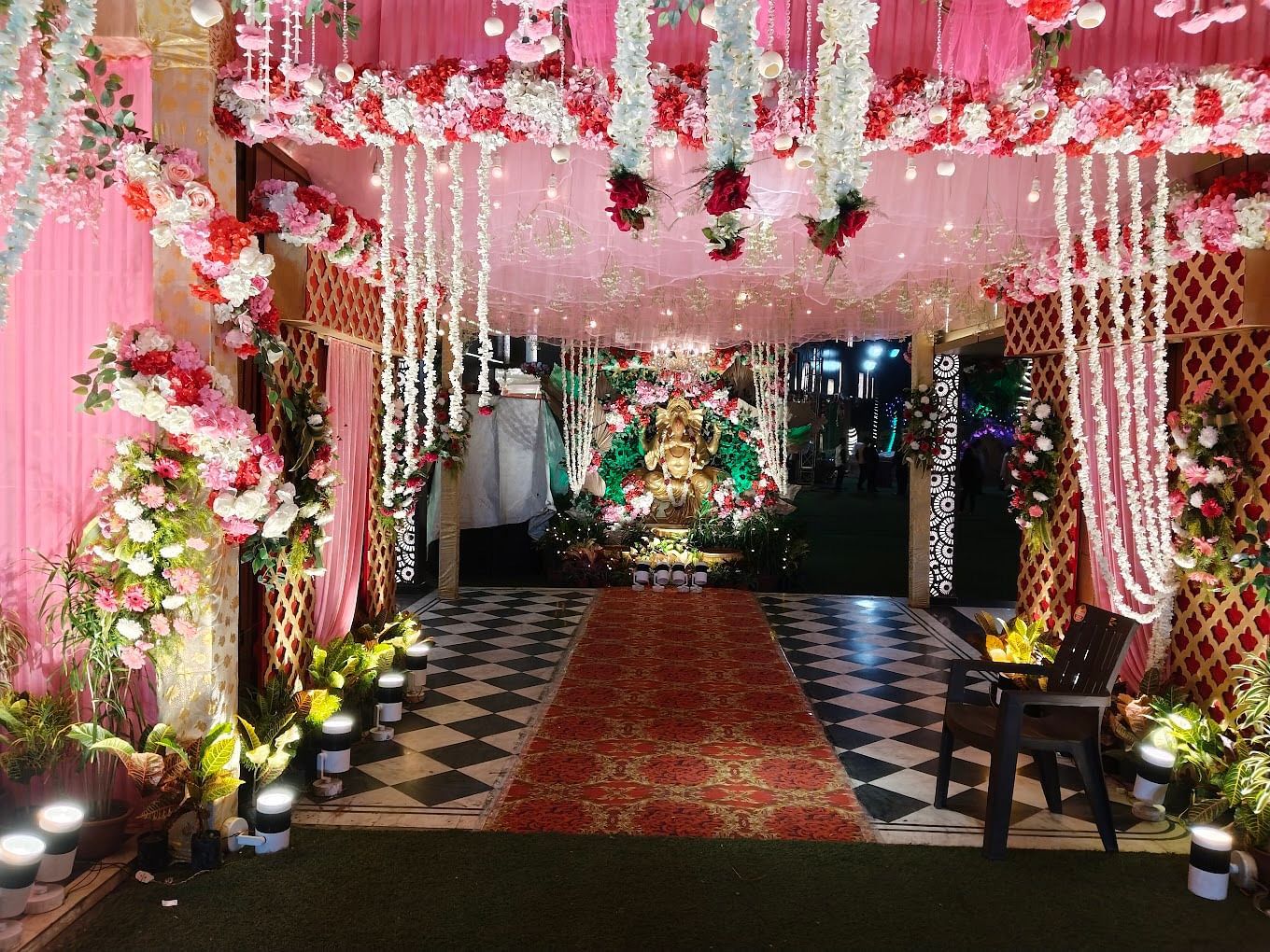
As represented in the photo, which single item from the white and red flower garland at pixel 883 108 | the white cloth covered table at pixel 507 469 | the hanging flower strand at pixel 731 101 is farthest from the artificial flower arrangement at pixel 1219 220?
the white cloth covered table at pixel 507 469

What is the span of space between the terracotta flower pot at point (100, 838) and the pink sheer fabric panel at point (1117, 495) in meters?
4.79

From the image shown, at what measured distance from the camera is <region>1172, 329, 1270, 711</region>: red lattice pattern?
13.2 feet

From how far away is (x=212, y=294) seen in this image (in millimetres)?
3270

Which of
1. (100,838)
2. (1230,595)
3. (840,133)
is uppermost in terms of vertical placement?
(840,133)

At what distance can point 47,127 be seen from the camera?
2.18 m

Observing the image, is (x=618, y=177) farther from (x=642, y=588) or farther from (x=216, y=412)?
(x=642, y=588)

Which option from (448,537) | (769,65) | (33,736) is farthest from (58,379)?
(448,537)

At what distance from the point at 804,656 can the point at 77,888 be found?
16.8 ft

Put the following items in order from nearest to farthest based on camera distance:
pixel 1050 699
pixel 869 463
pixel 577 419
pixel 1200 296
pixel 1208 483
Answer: pixel 1050 699, pixel 1208 483, pixel 1200 296, pixel 577 419, pixel 869 463

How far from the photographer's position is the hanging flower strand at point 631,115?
7.91 ft

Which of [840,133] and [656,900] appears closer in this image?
[840,133]

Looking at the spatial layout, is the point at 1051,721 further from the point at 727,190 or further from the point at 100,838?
the point at 100,838

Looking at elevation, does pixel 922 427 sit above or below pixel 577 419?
below

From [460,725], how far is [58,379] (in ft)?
9.35
